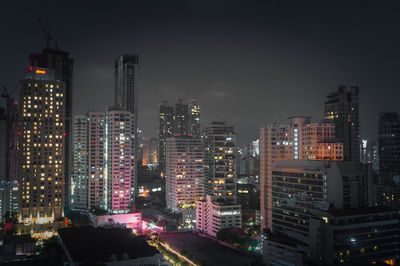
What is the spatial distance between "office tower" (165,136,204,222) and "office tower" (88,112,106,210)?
13196 mm

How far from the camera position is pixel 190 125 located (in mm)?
135875

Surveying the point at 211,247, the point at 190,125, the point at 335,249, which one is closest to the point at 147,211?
the point at 211,247

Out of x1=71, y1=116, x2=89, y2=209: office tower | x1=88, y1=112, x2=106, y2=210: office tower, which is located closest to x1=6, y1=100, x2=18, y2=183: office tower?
x1=71, y1=116, x2=89, y2=209: office tower

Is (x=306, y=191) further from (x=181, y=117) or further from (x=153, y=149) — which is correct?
(x=153, y=149)

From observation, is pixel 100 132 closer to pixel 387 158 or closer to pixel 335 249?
pixel 335 249

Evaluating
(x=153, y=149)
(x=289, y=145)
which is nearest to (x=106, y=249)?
(x=289, y=145)

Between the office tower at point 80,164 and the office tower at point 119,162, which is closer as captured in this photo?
the office tower at point 119,162

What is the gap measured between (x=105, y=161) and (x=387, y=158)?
5564cm

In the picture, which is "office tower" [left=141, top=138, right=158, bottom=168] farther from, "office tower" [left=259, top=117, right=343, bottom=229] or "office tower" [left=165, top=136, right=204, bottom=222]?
"office tower" [left=259, top=117, right=343, bottom=229]

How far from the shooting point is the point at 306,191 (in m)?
40.1

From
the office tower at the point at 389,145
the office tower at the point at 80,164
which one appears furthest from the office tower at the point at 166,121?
the office tower at the point at 389,145

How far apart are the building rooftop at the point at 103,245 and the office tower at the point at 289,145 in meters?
19.9

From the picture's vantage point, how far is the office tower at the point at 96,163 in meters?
68.9

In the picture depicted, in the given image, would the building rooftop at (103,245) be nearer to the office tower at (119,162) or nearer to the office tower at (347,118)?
the office tower at (119,162)
